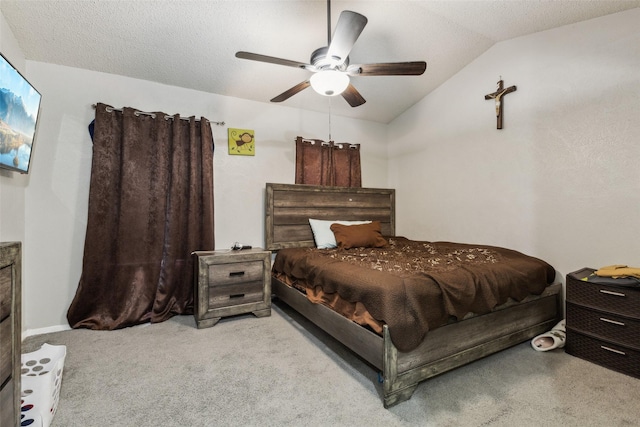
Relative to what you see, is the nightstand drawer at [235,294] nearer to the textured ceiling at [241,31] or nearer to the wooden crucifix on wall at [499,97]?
the textured ceiling at [241,31]

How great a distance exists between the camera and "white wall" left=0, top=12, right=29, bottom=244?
2006 mm

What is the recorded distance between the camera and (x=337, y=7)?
2.23 meters

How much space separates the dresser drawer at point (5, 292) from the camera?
0.96m

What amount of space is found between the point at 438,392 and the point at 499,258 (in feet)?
3.97

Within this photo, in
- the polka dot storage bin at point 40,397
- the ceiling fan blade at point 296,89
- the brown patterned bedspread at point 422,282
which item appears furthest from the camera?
the ceiling fan blade at point 296,89

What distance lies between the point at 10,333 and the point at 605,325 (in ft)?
10.3

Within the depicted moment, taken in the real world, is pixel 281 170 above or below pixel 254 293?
above

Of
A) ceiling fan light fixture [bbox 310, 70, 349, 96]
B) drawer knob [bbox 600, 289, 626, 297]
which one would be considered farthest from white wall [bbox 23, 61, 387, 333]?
drawer knob [bbox 600, 289, 626, 297]

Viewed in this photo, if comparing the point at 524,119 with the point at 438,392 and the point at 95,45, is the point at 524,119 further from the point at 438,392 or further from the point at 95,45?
the point at 95,45

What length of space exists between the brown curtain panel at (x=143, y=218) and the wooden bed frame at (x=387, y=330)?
0.82 m

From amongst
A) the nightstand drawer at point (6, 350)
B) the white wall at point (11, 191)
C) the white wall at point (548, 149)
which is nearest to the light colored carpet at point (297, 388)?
the nightstand drawer at point (6, 350)

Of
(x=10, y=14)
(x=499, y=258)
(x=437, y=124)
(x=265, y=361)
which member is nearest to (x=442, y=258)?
(x=499, y=258)

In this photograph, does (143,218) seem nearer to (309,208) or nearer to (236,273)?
(236,273)

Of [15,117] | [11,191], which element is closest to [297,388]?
[15,117]
